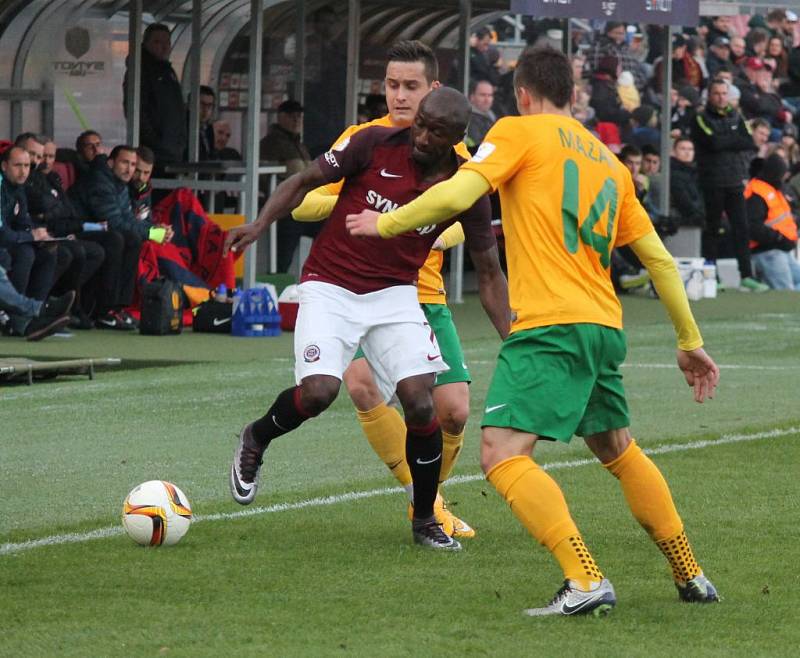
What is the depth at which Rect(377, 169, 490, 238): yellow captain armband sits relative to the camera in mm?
5320

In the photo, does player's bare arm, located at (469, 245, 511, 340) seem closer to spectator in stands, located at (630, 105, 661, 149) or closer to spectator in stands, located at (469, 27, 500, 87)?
spectator in stands, located at (469, 27, 500, 87)

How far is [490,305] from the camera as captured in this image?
671cm

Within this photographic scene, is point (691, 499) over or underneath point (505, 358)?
underneath

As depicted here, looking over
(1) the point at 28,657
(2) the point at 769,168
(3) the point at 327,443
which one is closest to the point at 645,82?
(2) the point at 769,168

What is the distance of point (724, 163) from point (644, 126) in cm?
406

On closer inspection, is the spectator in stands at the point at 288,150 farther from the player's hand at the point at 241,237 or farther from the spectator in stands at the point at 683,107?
the player's hand at the point at 241,237

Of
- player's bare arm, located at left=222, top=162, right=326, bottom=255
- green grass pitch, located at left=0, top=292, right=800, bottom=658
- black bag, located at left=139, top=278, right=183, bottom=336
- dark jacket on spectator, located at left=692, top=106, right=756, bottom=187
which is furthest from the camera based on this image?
dark jacket on spectator, located at left=692, top=106, right=756, bottom=187

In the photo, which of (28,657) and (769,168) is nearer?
(28,657)

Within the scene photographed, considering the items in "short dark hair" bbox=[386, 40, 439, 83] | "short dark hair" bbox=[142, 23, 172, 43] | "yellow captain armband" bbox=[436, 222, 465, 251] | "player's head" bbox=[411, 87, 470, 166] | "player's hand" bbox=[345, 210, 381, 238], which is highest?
"short dark hair" bbox=[386, 40, 439, 83]

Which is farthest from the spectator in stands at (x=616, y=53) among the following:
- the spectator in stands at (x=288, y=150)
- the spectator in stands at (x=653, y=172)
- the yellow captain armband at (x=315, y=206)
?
the yellow captain armband at (x=315, y=206)

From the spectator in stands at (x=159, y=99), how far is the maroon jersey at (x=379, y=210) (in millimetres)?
10879

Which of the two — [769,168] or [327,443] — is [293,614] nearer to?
[327,443]

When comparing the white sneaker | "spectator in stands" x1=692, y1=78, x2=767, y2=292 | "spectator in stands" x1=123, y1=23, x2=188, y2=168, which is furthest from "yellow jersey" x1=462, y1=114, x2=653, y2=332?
"spectator in stands" x1=692, y1=78, x2=767, y2=292

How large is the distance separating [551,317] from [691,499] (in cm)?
258
